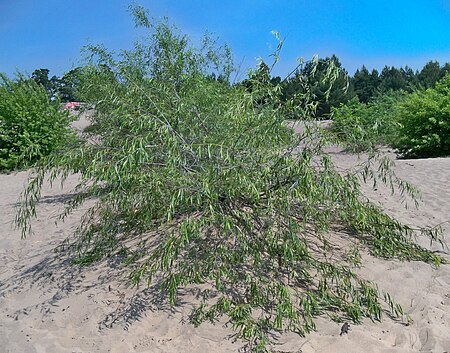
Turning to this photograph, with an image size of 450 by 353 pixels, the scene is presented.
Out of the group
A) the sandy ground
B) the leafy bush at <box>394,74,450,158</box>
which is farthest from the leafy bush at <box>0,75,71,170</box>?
the leafy bush at <box>394,74,450,158</box>

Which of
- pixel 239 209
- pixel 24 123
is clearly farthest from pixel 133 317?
pixel 24 123

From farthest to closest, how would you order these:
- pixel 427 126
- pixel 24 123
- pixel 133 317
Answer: pixel 24 123
pixel 427 126
pixel 133 317

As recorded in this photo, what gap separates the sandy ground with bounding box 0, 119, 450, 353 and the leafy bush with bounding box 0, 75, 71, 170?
9.05m

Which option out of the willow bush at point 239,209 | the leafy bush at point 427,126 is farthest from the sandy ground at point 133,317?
the leafy bush at point 427,126

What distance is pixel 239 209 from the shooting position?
11.8 ft

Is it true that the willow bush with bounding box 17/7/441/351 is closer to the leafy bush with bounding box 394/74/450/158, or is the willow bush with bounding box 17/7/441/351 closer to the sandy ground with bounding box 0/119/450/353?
the sandy ground with bounding box 0/119/450/353

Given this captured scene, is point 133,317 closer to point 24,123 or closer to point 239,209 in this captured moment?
point 239,209

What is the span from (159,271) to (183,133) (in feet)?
3.98

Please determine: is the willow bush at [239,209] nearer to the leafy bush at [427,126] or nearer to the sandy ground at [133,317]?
the sandy ground at [133,317]

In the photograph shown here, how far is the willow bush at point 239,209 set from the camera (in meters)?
3.25

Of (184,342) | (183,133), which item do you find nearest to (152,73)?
(183,133)

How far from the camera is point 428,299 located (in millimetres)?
3553

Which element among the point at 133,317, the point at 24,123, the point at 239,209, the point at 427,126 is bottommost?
the point at 133,317

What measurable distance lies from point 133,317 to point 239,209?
43.9 inches
